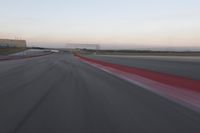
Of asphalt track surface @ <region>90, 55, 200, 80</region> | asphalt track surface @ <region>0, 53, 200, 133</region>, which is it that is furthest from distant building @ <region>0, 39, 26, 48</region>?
asphalt track surface @ <region>0, 53, 200, 133</region>

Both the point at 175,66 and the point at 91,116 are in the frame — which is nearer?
the point at 91,116

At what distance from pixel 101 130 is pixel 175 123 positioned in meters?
1.96

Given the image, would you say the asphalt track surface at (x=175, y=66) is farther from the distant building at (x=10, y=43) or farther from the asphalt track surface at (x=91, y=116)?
the distant building at (x=10, y=43)

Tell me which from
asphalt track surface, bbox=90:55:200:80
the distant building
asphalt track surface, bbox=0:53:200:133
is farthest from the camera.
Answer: the distant building

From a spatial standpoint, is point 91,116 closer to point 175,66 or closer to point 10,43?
point 175,66

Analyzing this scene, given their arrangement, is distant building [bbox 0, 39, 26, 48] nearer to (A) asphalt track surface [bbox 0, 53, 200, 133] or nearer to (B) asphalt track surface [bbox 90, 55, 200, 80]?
(B) asphalt track surface [bbox 90, 55, 200, 80]

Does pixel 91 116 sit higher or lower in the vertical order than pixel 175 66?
higher

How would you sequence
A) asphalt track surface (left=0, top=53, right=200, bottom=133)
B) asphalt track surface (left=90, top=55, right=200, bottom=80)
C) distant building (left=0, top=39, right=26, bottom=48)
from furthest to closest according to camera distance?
distant building (left=0, top=39, right=26, bottom=48), asphalt track surface (left=90, top=55, right=200, bottom=80), asphalt track surface (left=0, top=53, right=200, bottom=133)

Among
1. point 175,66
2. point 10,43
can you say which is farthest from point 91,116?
point 10,43

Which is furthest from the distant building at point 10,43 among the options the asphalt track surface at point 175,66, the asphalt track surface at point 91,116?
the asphalt track surface at point 91,116

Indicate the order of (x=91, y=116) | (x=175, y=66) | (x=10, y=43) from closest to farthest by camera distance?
(x=91, y=116) → (x=175, y=66) → (x=10, y=43)

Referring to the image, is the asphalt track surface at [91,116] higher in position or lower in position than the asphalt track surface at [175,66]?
higher

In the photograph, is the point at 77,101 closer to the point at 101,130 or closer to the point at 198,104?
the point at 198,104

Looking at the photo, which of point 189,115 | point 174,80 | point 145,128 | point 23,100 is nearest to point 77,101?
point 23,100
